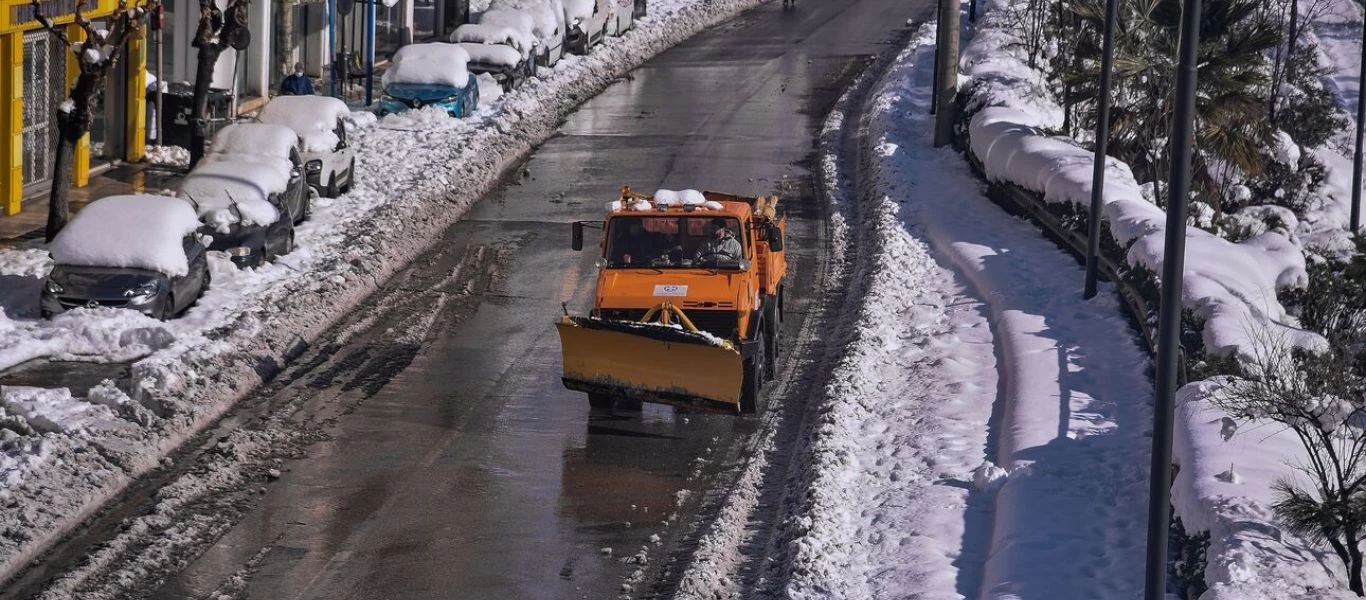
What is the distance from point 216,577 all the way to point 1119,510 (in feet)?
24.0

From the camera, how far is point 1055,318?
2053cm

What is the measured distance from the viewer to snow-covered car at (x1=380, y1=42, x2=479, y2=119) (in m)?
34.0

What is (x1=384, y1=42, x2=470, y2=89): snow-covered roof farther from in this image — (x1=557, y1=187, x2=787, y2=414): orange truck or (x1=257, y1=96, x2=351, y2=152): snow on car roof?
(x1=557, y1=187, x2=787, y2=414): orange truck

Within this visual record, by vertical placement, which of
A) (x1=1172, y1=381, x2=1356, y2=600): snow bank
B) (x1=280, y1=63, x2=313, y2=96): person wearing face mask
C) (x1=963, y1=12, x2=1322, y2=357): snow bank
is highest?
(x1=280, y1=63, x2=313, y2=96): person wearing face mask

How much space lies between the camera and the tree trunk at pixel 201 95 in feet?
93.4

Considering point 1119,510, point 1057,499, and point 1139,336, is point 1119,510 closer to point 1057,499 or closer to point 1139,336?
point 1057,499

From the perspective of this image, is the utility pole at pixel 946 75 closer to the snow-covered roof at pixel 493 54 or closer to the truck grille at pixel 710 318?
the snow-covered roof at pixel 493 54

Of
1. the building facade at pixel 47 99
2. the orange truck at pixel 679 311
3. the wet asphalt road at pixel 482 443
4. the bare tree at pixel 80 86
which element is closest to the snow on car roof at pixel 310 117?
the wet asphalt road at pixel 482 443

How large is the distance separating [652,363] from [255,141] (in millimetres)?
11150

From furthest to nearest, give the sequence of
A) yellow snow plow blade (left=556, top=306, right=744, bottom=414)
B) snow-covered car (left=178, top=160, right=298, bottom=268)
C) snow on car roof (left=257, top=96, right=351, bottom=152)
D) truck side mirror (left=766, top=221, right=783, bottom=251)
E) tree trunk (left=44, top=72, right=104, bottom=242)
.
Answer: snow on car roof (left=257, top=96, right=351, bottom=152) < tree trunk (left=44, top=72, right=104, bottom=242) < snow-covered car (left=178, top=160, right=298, bottom=268) < truck side mirror (left=766, top=221, right=783, bottom=251) < yellow snow plow blade (left=556, top=306, right=744, bottom=414)

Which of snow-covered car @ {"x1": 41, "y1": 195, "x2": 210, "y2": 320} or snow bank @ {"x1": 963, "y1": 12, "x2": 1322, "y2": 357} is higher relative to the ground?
snow bank @ {"x1": 963, "y1": 12, "x2": 1322, "y2": 357}

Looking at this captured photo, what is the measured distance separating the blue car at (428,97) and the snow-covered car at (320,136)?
223 inches

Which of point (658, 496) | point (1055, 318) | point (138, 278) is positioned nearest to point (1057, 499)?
point (658, 496)

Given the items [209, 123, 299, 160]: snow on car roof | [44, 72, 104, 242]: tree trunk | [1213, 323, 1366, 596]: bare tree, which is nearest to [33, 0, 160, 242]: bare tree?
[44, 72, 104, 242]: tree trunk
